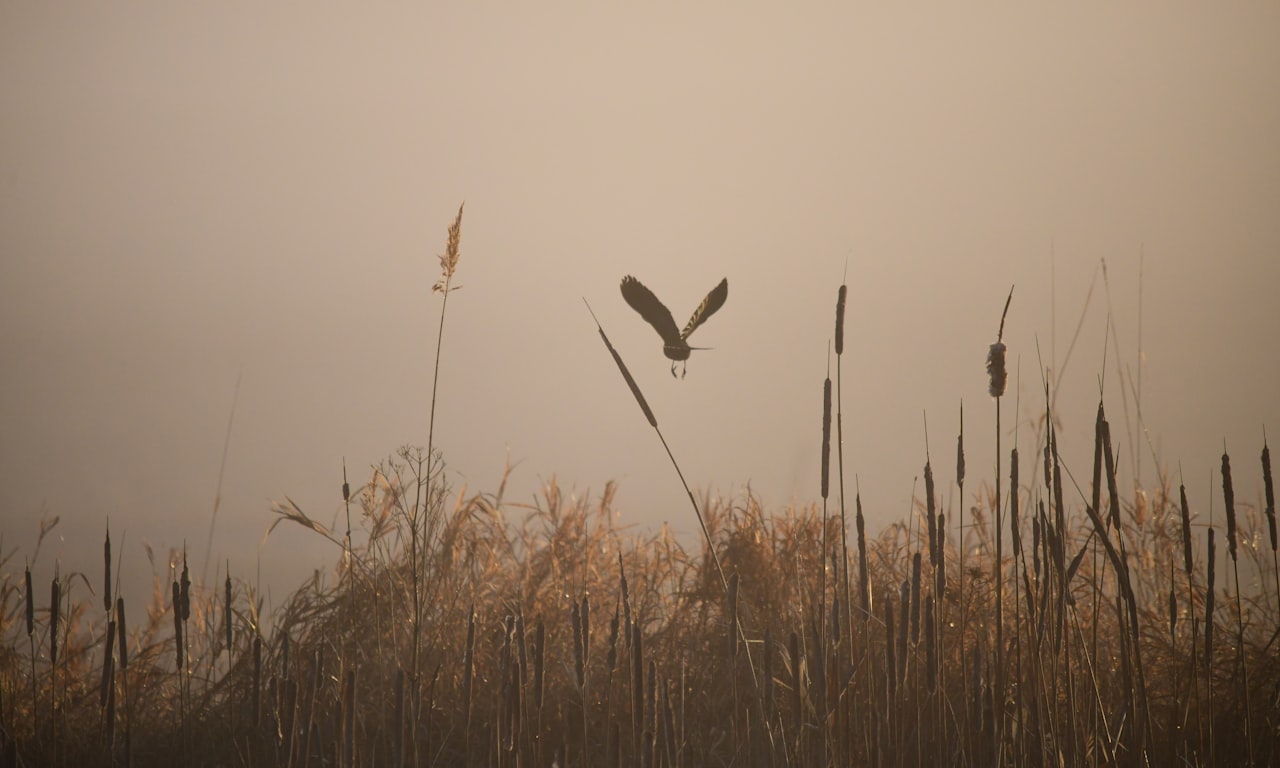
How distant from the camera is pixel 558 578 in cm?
372

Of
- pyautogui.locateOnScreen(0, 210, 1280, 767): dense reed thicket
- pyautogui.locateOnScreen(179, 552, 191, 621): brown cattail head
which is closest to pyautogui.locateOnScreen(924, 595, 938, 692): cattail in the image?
pyautogui.locateOnScreen(0, 210, 1280, 767): dense reed thicket

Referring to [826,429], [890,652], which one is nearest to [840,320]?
[826,429]

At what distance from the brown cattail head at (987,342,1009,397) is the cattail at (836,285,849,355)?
262mm

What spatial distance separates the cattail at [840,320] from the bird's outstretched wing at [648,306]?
0.27 m

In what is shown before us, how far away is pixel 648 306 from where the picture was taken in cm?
170

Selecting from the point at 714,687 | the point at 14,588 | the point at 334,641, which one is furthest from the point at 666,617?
the point at 14,588

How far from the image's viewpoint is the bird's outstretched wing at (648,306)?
169cm

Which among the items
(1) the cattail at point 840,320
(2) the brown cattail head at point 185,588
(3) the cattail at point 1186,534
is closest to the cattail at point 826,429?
(1) the cattail at point 840,320

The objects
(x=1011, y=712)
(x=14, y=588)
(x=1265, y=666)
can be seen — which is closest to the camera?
(x=1011, y=712)

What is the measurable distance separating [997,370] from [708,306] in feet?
1.66

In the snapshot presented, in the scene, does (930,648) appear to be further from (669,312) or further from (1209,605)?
(669,312)

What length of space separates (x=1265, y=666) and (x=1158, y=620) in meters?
0.33

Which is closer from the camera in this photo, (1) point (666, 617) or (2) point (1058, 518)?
(2) point (1058, 518)

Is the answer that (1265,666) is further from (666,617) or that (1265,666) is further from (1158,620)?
(666,617)
